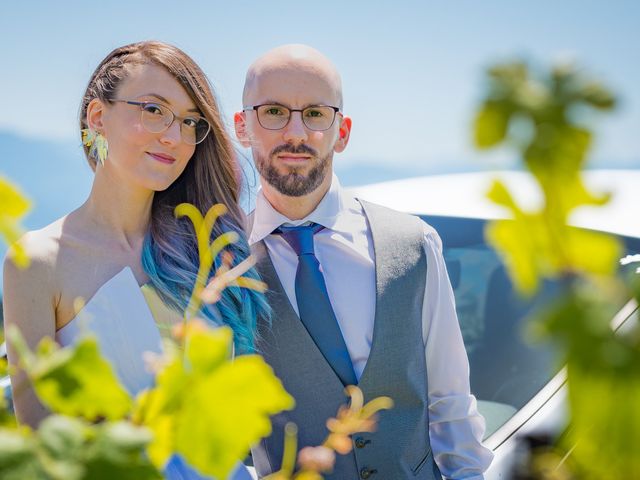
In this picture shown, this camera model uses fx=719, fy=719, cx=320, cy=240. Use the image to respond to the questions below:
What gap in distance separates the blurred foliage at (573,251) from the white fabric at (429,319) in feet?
5.97

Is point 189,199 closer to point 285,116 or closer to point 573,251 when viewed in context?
point 285,116

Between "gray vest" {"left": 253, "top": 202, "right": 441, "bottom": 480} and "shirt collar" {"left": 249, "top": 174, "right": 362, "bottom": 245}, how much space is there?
0.11 meters

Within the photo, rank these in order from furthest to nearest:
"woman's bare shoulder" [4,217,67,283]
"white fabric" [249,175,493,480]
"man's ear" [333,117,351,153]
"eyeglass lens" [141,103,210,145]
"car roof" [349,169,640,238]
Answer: "car roof" [349,169,640,238], "man's ear" [333,117,351,153], "white fabric" [249,175,493,480], "eyeglass lens" [141,103,210,145], "woman's bare shoulder" [4,217,67,283]

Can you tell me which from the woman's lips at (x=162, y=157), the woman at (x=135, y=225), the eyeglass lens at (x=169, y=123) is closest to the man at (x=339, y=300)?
the woman at (x=135, y=225)

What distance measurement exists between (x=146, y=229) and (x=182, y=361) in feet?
6.09

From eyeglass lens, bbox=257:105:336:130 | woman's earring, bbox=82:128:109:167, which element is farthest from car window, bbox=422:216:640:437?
woman's earring, bbox=82:128:109:167

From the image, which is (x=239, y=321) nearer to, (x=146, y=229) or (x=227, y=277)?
(x=146, y=229)

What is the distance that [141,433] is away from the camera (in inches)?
13.4

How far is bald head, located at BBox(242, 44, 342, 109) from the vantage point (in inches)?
93.8

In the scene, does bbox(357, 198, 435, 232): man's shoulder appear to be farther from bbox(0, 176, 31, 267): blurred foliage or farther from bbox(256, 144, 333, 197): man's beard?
bbox(0, 176, 31, 267): blurred foliage

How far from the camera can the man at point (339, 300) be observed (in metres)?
2.03

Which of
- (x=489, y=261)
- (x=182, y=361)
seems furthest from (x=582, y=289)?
(x=489, y=261)

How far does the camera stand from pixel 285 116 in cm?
233

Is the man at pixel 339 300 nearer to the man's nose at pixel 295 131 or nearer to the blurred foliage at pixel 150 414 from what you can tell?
the man's nose at pixel 295 131
